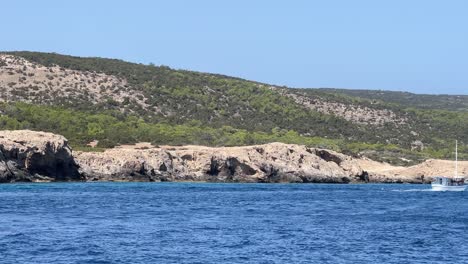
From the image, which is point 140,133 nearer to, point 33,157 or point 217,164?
point 217,164

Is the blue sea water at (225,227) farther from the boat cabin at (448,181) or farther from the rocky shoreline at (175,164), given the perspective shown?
the boat cabin at (448,181)

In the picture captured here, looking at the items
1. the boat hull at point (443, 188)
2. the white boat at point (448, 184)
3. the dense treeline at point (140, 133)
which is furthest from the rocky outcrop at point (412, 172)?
the boat hull at point (443, 188)

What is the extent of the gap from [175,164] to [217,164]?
144 inches

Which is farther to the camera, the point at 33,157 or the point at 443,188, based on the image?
the point at 443,188

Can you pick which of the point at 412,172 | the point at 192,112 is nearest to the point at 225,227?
the point at 412,172

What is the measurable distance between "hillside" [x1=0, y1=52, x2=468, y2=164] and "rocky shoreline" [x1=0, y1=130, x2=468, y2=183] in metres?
8.84

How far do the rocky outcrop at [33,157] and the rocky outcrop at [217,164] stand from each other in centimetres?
278

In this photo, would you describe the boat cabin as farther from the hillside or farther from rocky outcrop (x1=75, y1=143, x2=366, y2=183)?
the hillside

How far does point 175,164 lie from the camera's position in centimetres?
8850

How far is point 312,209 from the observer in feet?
184

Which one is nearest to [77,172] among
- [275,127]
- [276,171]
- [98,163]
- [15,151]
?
[98,163]

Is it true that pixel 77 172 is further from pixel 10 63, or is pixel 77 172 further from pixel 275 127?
pixel 10 63

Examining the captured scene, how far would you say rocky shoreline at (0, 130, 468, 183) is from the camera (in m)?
79.6

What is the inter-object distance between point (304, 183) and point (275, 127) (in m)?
36.4
